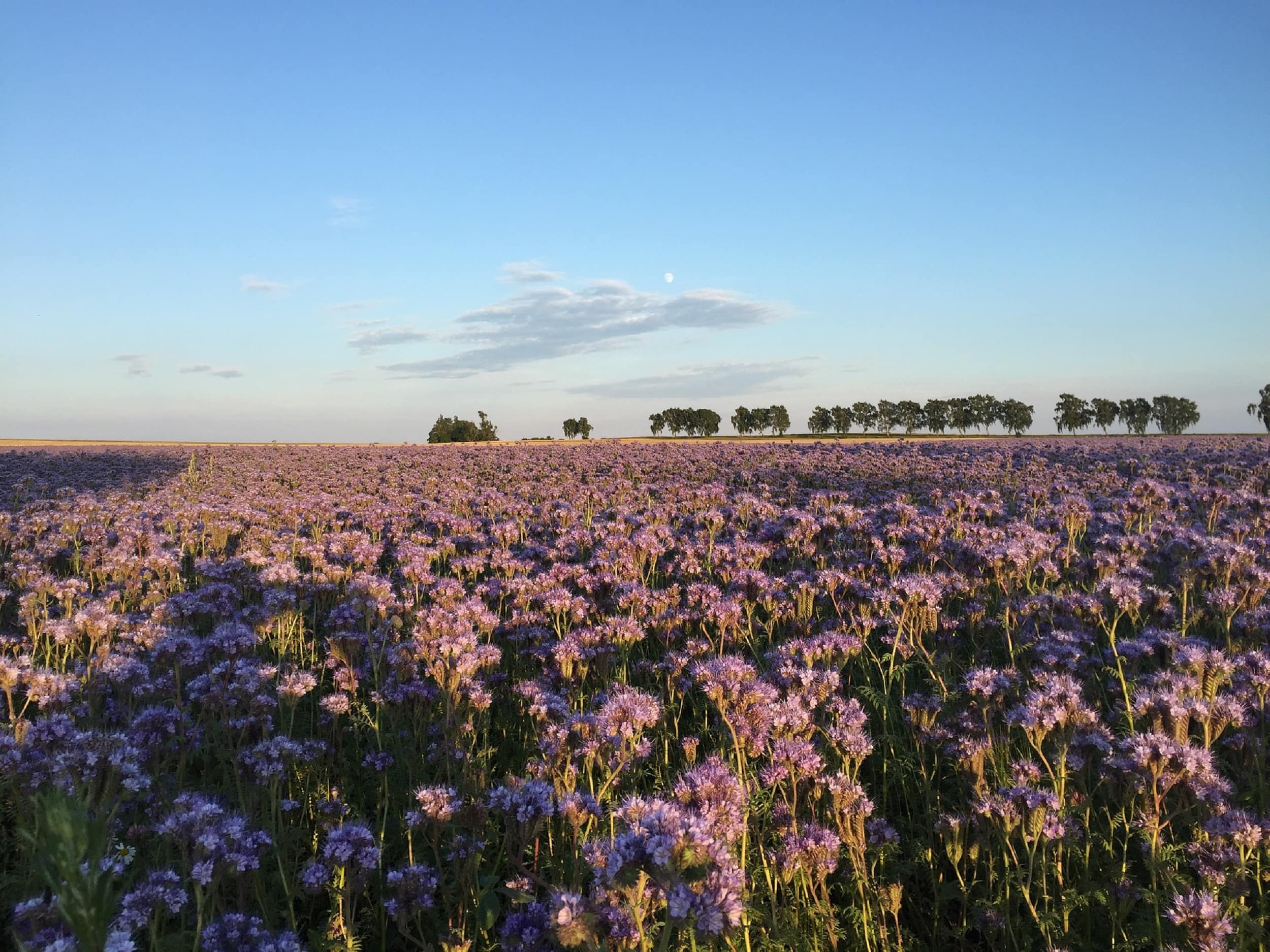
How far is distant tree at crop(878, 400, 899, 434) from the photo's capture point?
123 meters

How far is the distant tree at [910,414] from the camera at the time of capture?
123m

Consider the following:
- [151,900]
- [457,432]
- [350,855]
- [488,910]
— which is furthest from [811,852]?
[457,432]

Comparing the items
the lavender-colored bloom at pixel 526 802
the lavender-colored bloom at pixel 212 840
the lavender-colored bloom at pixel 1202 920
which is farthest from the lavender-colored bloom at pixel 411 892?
the lavender-colored bloom at pixel 1202 920

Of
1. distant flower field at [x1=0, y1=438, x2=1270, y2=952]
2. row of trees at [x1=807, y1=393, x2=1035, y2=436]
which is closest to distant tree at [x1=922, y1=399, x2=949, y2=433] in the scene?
row of trees at [x1=807, y1=393, x2=1035, y2=436]

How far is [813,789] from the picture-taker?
3.80 meters

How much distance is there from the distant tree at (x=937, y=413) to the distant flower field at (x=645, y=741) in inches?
4783

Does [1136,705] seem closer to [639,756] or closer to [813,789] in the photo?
[813,789]

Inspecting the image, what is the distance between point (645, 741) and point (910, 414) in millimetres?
129136

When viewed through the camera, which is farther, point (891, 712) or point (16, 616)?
point (16, 616)

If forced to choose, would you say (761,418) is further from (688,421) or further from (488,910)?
(488,910)

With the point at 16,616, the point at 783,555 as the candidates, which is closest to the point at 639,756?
the point at 783,555

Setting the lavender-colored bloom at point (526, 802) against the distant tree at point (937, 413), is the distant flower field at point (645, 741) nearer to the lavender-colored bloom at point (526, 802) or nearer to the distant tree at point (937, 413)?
the lavender-colored bloom at point (526, 802)

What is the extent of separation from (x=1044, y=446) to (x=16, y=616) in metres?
33.0

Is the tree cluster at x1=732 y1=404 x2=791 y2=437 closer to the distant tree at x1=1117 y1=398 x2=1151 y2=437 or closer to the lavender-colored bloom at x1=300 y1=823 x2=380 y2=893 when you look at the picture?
the distant tree at x1=1117 y1=398 x2=1151 y2=437
